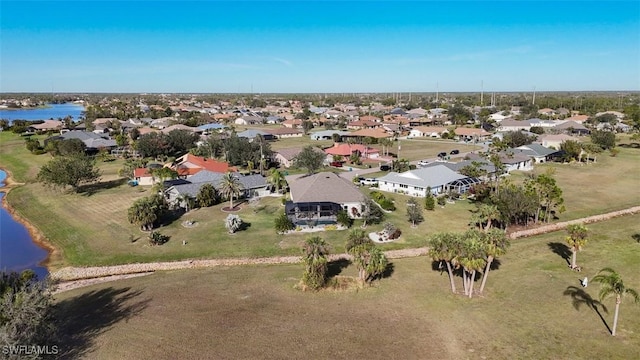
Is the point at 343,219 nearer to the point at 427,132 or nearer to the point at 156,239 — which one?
the point at 156,239

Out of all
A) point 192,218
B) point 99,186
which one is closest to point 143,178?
point 99,186

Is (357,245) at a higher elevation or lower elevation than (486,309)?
higher

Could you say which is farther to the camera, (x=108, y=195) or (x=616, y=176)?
(x=616, y=176)

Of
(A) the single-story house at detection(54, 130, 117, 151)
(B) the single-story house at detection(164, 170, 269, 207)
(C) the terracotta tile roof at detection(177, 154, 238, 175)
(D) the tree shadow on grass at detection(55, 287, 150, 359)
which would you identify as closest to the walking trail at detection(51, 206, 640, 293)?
(D) the tree shadow on grass at detection(55, 287, 150, 359)

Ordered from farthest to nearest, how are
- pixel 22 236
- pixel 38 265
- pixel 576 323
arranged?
pixel 22 236
pixel 38 265
pixel 576 323

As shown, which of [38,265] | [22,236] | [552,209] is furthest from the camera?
[552,209]

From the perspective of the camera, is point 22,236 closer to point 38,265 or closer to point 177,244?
point 38,265

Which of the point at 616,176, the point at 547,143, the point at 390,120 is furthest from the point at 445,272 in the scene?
the point at 390,120
